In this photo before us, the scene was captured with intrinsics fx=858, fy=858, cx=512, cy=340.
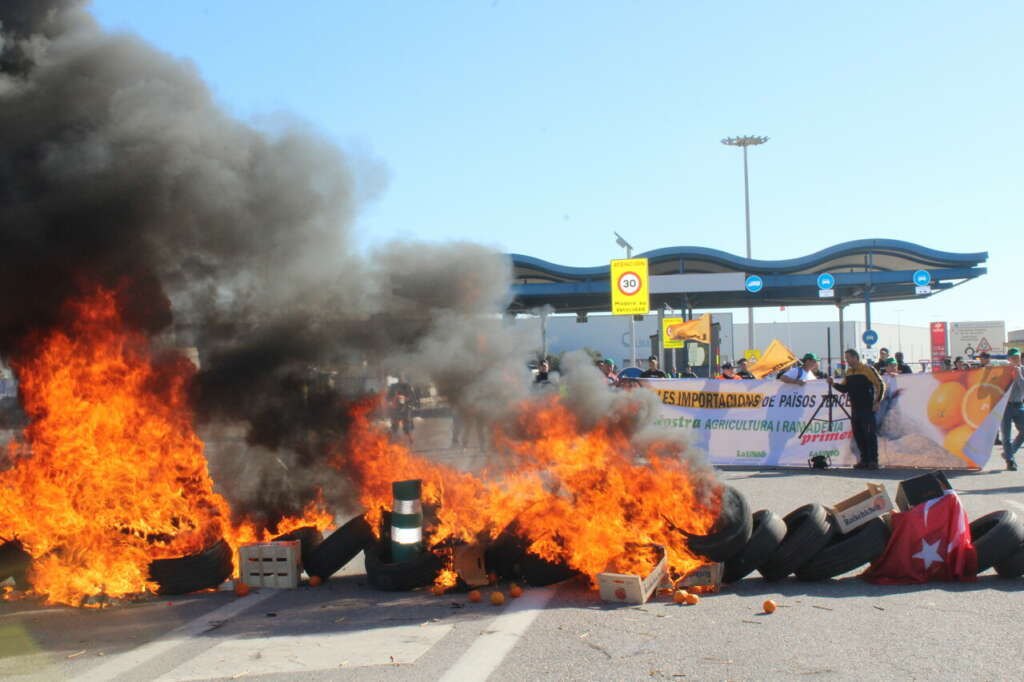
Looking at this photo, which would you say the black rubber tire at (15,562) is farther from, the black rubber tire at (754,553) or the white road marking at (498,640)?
the black rubber tire at (754,553)

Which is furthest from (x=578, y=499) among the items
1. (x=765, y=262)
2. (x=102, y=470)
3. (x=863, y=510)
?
(x=765, y=262)

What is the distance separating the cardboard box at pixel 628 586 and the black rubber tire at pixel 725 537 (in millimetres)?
332

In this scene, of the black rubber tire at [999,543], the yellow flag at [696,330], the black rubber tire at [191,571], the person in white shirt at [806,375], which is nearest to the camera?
the black rubber tire at [999,543]

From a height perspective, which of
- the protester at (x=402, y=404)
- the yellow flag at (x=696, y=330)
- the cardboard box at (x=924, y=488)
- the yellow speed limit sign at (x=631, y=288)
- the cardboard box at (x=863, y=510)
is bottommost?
the cardboard box at (x=863, y=510)

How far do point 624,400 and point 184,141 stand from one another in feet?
14.6

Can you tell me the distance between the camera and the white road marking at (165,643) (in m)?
4.47

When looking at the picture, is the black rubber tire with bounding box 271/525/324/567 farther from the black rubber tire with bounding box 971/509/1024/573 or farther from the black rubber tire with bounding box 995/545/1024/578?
the black rubber tire with bounding box 995/545/1024/578

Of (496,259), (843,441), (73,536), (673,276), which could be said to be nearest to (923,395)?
(843,441)

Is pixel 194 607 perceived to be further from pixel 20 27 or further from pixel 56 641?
pixel 20 27

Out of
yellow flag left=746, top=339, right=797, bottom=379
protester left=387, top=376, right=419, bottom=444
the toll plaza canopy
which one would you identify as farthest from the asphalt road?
the toll plaza canopy

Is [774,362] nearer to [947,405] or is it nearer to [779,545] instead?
[947,405]

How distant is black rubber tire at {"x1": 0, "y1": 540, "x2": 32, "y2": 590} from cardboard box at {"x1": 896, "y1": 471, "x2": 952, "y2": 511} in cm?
651

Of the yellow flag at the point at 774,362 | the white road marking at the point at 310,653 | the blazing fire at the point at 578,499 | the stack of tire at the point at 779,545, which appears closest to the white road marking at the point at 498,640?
the white road marking at the point at 310,653

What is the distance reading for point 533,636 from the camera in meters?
4.93
